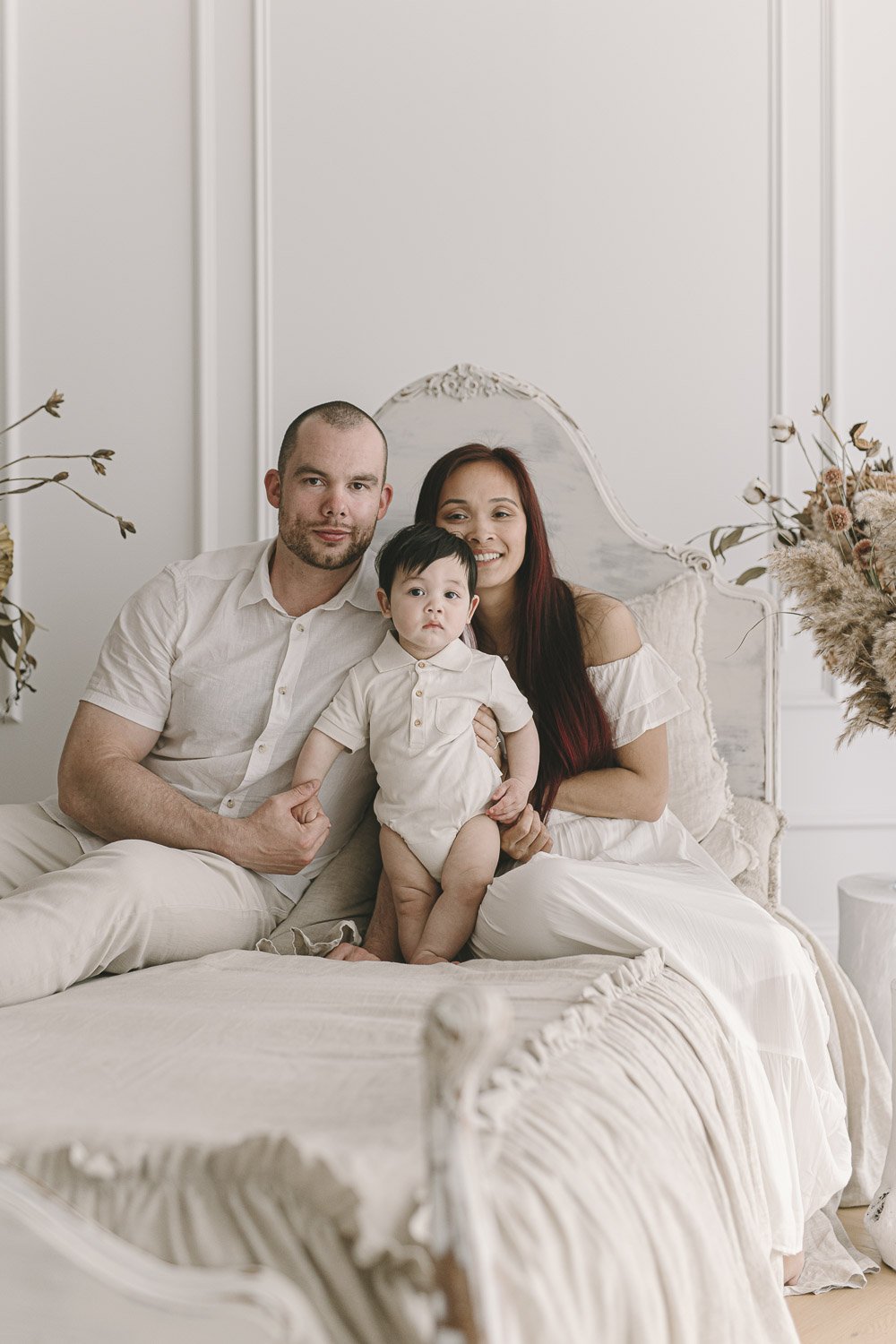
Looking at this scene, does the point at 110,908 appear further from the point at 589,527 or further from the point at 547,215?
the point at 547,215

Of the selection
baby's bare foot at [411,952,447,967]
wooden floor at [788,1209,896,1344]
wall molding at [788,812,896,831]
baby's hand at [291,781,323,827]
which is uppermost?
baby's hand at [291,781,323,827]

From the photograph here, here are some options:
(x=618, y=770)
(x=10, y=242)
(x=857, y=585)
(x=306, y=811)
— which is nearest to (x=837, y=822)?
(x=857, y=585)

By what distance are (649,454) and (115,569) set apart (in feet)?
4.51

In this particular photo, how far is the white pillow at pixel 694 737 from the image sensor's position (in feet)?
6.49

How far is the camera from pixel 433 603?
1.72 metres

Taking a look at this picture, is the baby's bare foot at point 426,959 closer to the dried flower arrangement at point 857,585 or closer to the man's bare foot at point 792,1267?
the man's bare foot at point 792,1267

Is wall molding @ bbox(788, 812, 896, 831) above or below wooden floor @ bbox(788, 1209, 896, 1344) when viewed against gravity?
above

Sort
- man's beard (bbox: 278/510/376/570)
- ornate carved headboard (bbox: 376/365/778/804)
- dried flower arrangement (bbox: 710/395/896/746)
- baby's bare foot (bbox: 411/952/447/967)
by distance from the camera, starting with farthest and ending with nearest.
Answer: ornate carved headboard (bbox: 376/365/778/804) → man's beard (bbox: 278/510/376/570) → dried flower arrangement (bbox: 710/395/896/746) → baby's bare foot (bbox: 411/952/447/967)

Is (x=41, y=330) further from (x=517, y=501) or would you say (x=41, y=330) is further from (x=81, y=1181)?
(x=81, y=1181)

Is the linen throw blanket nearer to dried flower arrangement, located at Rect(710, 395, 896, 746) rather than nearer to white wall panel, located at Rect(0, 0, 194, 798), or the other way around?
dried flower arrangement, located at Rect(710, 395, 896, 746)

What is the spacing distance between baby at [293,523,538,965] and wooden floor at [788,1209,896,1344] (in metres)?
0.70

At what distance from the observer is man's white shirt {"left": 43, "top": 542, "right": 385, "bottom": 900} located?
1.89 meters

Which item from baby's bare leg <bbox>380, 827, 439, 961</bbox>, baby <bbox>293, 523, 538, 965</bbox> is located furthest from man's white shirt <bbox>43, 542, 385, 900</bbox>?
baby's bare leg <bbox>380, 827, 439, 961</bbox>

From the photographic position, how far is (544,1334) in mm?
751
